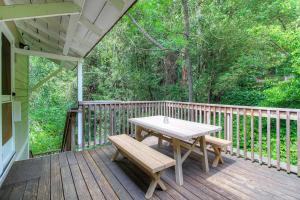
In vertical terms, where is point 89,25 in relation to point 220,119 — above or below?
above

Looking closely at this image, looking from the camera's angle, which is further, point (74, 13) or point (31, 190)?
point (31, 190)

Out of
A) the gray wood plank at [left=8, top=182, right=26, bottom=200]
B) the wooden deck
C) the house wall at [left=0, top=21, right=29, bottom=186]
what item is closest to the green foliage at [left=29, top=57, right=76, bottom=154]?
the house wall at [left=0, top=21, right=29, bottom=186]

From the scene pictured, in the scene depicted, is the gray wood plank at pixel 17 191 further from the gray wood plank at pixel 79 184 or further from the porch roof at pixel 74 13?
the porch roof at pixel 74 13

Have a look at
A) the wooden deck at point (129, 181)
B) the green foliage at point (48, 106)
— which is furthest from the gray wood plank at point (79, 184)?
the green foliage at point (48, 106)

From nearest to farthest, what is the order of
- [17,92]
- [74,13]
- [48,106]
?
[74,13]
[17,92]
[48,106]

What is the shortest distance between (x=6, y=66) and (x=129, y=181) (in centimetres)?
293

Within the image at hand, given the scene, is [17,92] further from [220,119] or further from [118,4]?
[220,119]

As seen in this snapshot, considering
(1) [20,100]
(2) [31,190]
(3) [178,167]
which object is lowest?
(2) [31,190]

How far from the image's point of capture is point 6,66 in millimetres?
3137

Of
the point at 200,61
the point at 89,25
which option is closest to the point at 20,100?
the point at 89,25

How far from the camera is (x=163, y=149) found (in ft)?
12.4

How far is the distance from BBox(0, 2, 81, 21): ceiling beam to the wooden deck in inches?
82.8

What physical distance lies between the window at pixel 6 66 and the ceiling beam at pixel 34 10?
1.38 meters

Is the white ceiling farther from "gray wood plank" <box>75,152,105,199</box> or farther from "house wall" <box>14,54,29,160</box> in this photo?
"gray wood plank" <box>75,152,105,199</box>
